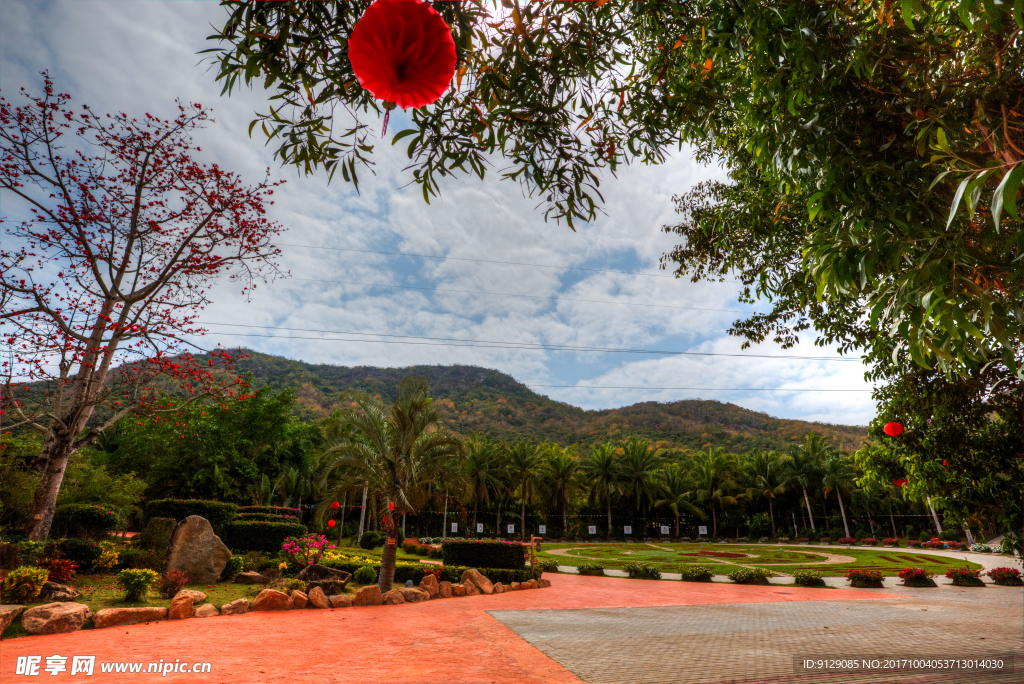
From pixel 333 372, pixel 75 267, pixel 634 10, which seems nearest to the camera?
pixel 634 10

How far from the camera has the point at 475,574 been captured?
13.1 m

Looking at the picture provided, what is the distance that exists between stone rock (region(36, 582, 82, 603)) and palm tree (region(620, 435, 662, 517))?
4217cm

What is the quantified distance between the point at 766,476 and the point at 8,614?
52.5 m

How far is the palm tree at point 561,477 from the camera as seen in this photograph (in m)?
43.2

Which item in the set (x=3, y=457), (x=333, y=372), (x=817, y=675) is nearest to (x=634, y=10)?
(x=817, y=675)

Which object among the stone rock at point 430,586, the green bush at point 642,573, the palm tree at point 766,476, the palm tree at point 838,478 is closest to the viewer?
the stone rock at point 430,586

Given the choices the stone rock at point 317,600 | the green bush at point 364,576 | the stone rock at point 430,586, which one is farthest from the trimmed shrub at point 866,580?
the stone rock at point 317,600

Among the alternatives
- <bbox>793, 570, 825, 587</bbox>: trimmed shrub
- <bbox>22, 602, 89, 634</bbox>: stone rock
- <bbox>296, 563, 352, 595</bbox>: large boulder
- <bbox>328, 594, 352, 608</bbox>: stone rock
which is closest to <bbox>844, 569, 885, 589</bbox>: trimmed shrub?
<bbox>793, 570, 825, 587</bbox>: trimmed shrub

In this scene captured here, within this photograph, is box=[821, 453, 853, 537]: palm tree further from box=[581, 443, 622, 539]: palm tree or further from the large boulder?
the large boulder

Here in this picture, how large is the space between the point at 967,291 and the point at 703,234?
6392 mm

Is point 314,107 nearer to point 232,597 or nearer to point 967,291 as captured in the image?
point 967,291

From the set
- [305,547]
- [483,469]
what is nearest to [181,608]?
[305,547]

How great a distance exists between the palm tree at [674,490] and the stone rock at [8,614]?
4524cm

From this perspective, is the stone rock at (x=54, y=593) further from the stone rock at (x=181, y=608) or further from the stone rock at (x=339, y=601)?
the stone rock at (x=339, y=601)
